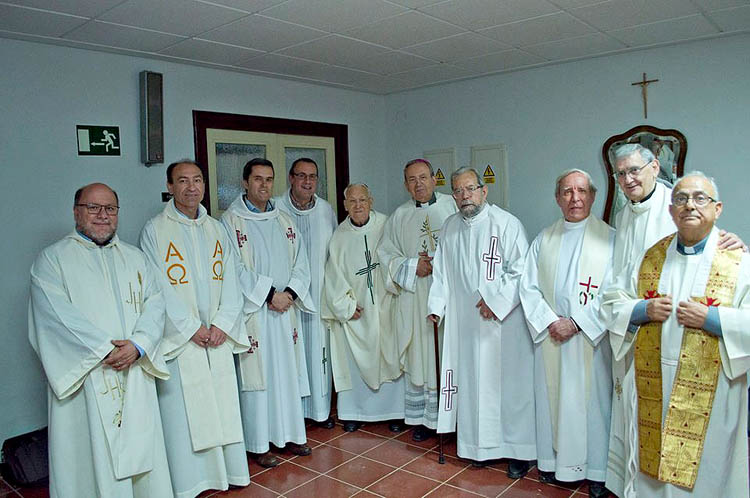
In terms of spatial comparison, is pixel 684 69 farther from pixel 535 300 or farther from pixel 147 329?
pixel 147 329

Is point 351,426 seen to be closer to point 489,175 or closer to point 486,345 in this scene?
point 486,345

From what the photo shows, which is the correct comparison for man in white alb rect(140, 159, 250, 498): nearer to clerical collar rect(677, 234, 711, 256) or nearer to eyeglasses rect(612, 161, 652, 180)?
eyeglasses rect(612, 161, 652, 180)

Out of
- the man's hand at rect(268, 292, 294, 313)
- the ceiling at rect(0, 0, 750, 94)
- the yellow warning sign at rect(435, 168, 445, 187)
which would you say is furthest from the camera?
the yellow warning sign at rect(435, 168, 445, 187)

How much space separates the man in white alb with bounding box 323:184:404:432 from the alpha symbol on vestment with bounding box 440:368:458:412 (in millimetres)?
636

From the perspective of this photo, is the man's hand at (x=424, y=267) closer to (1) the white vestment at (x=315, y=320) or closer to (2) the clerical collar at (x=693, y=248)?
(1) the white vestment at (x=315, y=320)

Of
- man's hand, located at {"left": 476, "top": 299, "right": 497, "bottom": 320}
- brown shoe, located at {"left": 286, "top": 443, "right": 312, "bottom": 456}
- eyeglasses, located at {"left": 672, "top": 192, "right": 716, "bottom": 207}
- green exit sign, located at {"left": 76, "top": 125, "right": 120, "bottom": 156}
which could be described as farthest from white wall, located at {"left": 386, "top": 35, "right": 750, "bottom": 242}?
green exit sign, located at {"left": 76, "top": 125, "right": 120, "bottom": 156}

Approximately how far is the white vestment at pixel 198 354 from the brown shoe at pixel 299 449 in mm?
524

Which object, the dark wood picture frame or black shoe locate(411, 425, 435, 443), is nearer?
black shoe locate(411, 425, 435, 443)

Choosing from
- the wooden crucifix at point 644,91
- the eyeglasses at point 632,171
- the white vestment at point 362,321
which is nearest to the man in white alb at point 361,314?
the white vestment at point 362,321

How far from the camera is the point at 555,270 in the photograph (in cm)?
360

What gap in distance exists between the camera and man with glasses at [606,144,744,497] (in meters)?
3.19

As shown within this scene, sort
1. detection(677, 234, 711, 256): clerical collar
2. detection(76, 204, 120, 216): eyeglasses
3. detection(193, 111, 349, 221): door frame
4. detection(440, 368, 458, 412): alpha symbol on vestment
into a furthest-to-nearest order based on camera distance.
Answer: detection(193, 111, 349, 221): door frame → detection(440, 368, 458, 412): alpha symbol on vestment → detection(76, 204, 120, 216): eyeglasses → detection(677, 234, 711, 256): clerical collar

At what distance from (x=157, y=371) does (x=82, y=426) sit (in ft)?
1.42

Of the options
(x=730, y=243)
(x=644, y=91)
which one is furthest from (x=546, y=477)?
(x=644, y=91)
